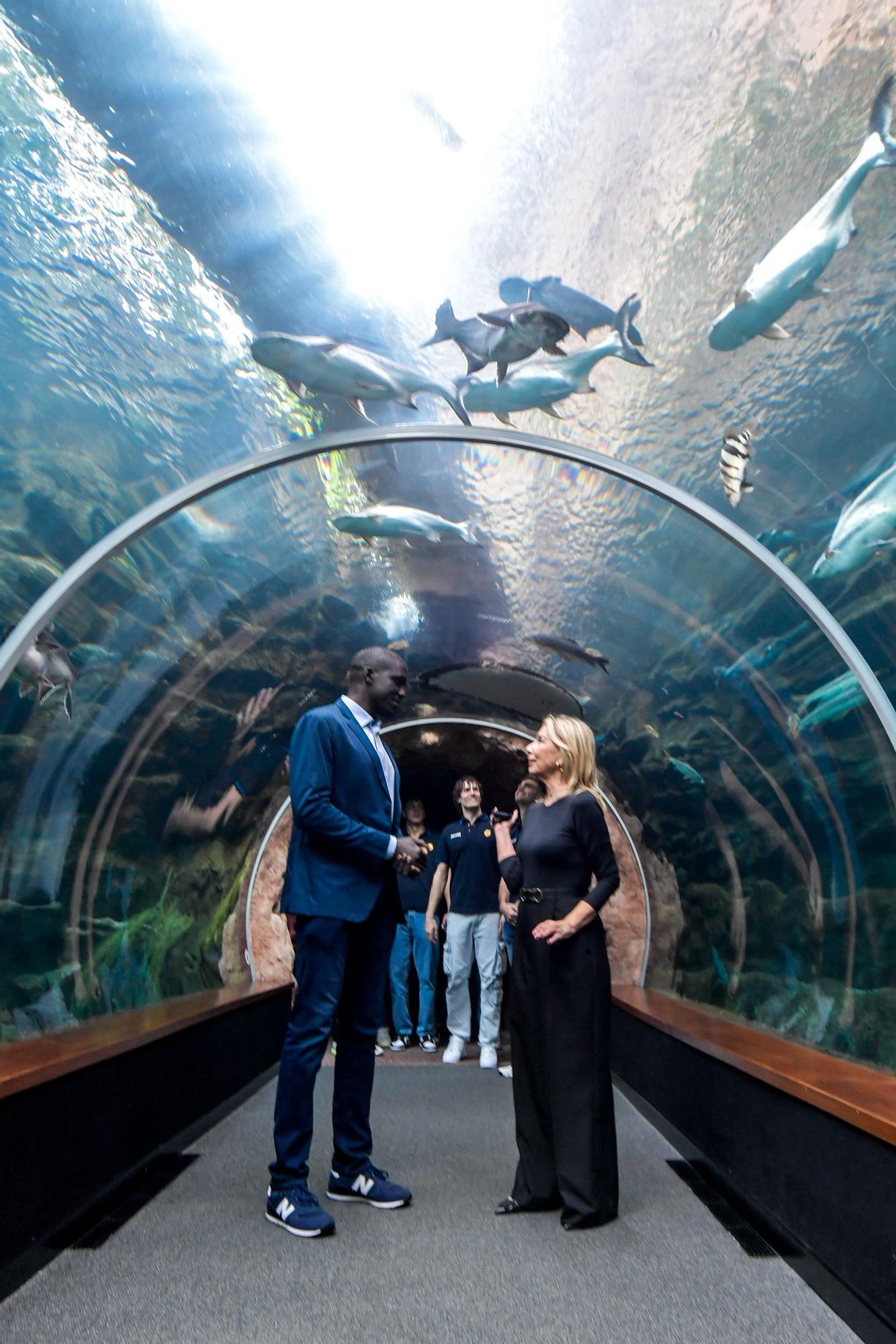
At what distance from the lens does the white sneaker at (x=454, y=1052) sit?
325 inches

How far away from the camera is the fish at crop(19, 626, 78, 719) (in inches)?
232

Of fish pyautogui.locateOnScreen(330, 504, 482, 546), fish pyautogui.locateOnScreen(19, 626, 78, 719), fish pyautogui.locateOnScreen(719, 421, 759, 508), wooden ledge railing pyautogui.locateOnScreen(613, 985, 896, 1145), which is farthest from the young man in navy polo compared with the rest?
fish pyautogui.locateOnScreen(719, 421, 759, 508)

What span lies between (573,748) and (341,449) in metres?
2.36

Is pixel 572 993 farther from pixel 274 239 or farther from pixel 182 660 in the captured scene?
pixel 182 660

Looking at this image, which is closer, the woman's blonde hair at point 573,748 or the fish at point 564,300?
the woman's blonde hair at point 573,748

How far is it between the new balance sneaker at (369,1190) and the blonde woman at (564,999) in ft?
1.28

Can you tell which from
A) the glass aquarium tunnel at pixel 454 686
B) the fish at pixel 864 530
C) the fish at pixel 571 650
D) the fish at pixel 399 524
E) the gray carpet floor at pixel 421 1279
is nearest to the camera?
the gray carpet floor at pixel 421 1279

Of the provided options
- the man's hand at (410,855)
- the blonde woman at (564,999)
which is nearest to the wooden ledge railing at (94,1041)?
the man's hand at (410,855)

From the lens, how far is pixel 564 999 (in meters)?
3.88

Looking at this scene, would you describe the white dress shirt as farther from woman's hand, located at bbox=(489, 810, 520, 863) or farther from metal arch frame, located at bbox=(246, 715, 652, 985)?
metal arch frame, located at bbox=(246, 715, 652, 985)

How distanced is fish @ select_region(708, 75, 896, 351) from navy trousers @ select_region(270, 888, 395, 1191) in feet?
8.87

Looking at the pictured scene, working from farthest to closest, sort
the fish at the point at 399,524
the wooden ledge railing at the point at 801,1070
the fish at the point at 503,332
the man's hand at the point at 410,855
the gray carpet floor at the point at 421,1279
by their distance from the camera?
the fish at the point at 399,524 → the fish at the point at 503,332 → the man's hand at the point at 410,855 → the wooden ledge railing at the point at 801,1070 → the gray carpet floor at the point at 421,1279

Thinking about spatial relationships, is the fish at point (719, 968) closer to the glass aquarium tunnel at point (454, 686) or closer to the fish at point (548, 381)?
the glass aquarium tunnel at point (454, 686)

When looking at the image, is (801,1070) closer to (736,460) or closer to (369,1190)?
(369,1190)
